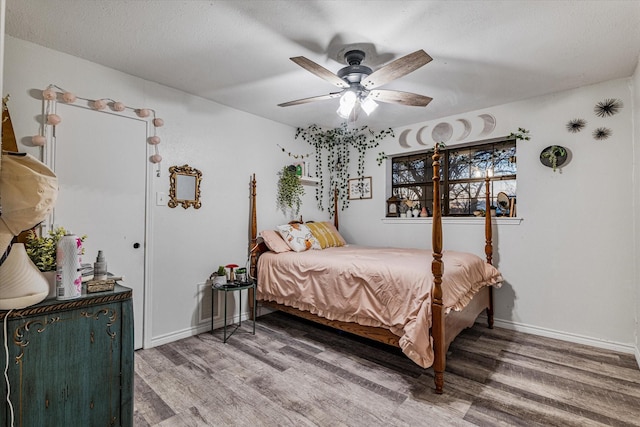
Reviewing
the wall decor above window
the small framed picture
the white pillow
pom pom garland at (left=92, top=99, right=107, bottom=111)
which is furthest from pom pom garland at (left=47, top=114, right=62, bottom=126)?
the wall decor above window

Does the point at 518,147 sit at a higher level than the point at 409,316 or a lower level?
higher

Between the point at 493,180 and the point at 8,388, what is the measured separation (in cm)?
425

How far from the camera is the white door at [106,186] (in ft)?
7.77

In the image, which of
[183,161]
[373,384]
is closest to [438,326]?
[373,384]

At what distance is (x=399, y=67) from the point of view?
81.0 inches

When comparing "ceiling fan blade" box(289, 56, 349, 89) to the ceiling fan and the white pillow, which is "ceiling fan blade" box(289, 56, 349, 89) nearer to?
the ceiling fan

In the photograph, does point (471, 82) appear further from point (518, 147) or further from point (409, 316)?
point (409, 316)

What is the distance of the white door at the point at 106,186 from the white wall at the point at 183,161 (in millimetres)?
92

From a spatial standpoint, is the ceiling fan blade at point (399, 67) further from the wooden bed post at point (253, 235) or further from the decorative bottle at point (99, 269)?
the decorative bottle at point (99, 269)

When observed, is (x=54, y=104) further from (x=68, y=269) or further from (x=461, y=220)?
(x=461, y=220)

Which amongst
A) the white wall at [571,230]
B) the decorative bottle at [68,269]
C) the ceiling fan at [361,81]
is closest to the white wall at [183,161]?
the decorative bottle at [68,269]

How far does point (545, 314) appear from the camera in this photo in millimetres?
3115

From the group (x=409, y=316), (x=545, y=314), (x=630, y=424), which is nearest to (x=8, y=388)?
(x=409, y=316)

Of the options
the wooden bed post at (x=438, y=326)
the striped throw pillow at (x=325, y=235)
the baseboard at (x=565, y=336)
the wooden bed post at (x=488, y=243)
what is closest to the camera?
the wooden bed post at (x=438, y=326)
